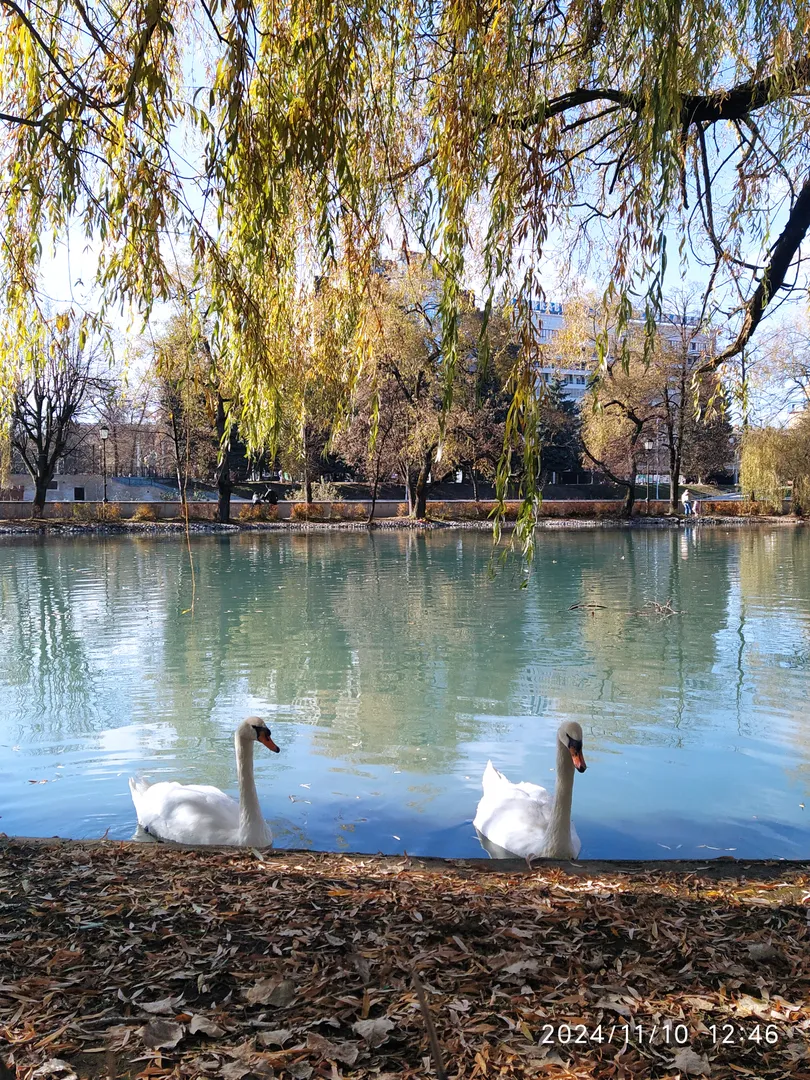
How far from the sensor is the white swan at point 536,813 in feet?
18.9

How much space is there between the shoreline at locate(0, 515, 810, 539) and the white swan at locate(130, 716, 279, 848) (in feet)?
106

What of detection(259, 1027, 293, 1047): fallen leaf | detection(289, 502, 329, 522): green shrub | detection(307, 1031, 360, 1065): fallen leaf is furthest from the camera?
detection(289, 502, 329, 522): green shrub

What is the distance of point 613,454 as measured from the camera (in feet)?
168

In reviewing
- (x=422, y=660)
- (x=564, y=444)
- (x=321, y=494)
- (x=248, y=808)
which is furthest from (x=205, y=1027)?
(x=564, y=444)

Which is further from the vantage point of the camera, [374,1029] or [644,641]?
[644,641]

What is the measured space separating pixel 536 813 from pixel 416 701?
4565 millimetres

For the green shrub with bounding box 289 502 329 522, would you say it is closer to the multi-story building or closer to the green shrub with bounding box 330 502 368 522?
the green shrub with bounding box 330 502 368 522

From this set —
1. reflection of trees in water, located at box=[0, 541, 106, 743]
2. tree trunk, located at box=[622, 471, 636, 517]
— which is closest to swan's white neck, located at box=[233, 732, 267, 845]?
reflection of trees in water, located at box=[0, 541, 106, 743]

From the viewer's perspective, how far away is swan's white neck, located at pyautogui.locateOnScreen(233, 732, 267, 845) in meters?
5.93

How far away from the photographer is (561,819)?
5766 mm

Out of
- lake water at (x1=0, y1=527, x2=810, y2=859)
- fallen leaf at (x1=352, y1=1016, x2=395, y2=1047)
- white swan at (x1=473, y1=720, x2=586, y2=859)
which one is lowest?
lake water at (x1=0, y1=527, x2=810, y2=859)

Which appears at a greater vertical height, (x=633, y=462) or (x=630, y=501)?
(x=633, y=462)

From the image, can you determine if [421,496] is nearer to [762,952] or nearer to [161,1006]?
[762,952]

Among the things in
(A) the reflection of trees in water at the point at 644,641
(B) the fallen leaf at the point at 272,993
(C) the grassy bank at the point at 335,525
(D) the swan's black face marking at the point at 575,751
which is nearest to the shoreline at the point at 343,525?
(C) the grassy bank at the point at 335,525
